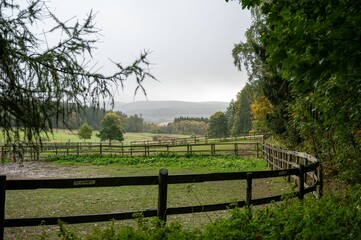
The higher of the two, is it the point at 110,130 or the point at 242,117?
the point at 242,117

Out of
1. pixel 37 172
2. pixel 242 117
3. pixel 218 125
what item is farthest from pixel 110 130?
pixel 37 172

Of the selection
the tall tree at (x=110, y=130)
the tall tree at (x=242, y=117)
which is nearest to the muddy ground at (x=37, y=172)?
the tall tree at (x=110, y=130)

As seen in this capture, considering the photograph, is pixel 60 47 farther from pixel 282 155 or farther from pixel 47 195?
pixel 282 155

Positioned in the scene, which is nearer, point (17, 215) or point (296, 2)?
point (296, 2)

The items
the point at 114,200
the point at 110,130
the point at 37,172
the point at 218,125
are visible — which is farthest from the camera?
the point at 218,125

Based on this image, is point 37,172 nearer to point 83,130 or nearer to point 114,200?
point 83,130

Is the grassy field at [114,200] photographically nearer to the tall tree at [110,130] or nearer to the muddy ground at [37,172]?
the muddy ground at [37,172]

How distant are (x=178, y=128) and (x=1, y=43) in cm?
11877

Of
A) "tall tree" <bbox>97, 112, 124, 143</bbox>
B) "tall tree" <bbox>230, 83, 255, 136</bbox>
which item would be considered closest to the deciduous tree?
"tall tree" <bbox>230, 83, 255, 136</bbox>

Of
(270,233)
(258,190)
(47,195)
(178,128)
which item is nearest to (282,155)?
(258,190)

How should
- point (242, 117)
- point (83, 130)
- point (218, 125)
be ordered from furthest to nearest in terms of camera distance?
point (218, 125)
point (242, 117)
point (83, 130)

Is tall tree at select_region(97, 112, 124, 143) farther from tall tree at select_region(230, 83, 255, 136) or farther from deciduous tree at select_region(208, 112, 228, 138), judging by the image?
deciduous tree at select_region(208, 112, 228, 138)

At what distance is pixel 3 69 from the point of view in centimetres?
394

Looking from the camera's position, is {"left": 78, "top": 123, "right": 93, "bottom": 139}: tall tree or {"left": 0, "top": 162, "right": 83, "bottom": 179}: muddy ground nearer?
{"left": 78, "top": 123, "right": 93, "bottom": 139}: tall tree
